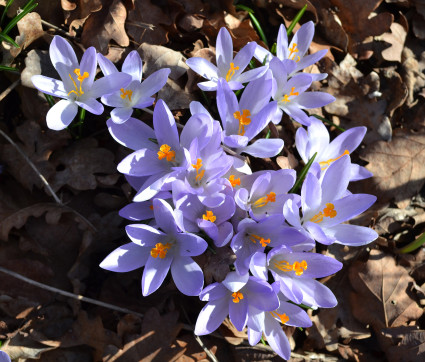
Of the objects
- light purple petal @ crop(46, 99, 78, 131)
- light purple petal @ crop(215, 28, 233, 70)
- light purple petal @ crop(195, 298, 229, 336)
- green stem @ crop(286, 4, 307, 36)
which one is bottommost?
light purple petal @ crop(195, 298, 229, 336)

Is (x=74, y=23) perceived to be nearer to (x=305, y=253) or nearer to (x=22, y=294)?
(x=22, y=294)

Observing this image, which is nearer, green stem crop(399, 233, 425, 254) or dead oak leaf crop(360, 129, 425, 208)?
green stem crop(399, 233, 425, 254)

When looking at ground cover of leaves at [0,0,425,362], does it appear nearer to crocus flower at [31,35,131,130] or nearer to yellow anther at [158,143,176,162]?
crocus flower at [31,35,131,130]

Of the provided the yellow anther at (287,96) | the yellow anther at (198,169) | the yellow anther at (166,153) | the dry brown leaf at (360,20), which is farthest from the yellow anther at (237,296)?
the dry brown leaf at (360,20)

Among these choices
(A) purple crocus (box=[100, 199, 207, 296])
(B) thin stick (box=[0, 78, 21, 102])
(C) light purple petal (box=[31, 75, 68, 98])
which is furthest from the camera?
(B) thin stick (box=[0, 78, 21, 102])

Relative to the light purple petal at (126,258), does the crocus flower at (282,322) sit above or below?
below

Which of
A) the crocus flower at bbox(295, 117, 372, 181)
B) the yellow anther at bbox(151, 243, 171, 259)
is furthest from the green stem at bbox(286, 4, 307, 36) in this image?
the yellow anther at bbox(151, 243, 171, 259)

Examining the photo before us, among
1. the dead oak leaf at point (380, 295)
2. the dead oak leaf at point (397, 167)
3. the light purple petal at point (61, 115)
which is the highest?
the light purple petal at point (61, 115)

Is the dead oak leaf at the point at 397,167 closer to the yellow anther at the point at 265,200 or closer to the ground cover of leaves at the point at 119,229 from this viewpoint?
the ground cover of leaves at the point at 119,229
